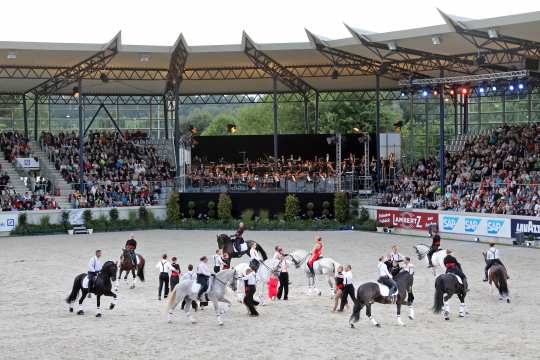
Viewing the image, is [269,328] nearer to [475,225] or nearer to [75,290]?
[75,290]

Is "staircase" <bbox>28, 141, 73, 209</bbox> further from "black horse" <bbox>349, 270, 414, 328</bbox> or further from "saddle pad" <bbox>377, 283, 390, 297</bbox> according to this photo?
"saddle pad" <bbox>377, 283, 390, 297</bbox>

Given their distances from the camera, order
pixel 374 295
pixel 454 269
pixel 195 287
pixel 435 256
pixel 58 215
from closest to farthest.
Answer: pixel 374 295
pixel 195 287
pixel 454 269
pixel 435 256
pixel 58 215

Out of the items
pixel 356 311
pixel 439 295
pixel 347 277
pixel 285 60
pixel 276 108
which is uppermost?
pixel 285 60

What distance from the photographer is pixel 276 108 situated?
44.7 meters

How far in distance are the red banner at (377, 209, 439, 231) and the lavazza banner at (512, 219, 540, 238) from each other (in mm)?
4501

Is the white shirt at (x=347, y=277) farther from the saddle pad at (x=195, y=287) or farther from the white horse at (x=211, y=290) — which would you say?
the saddle pad at (x=195, y=287)

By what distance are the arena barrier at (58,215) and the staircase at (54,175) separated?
61.0 inches

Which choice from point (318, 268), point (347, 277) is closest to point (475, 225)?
point (318, 268)

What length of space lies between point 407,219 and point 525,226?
690cm

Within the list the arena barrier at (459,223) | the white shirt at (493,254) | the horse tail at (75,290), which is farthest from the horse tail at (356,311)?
the arena barrier at (459,223)

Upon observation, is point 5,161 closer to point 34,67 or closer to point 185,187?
point 34,67

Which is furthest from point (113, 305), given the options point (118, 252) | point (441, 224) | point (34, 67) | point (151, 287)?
point (34, 67)

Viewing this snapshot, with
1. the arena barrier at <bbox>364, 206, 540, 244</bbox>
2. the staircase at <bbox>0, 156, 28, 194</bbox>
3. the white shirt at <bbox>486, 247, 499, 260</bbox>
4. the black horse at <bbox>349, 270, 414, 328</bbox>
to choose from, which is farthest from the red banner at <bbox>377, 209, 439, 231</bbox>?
the black horse at <bbox>349, 270, 414, 328</bbox>

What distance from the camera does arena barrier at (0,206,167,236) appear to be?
41281 mm
